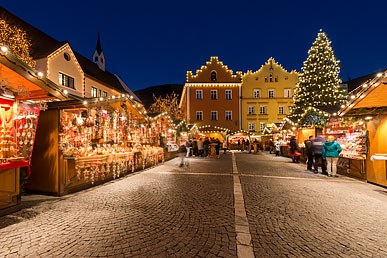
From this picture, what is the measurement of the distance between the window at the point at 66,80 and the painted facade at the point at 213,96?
15890mm

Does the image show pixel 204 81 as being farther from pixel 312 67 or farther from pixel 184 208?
pixel 184 208

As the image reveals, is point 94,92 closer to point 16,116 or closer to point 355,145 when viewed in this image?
point 16,116

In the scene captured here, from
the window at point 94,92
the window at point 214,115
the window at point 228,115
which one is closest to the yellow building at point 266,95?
the window at point 228,115

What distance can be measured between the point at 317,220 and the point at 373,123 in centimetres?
557

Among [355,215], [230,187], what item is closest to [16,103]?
[230,187]

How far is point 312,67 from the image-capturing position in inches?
904

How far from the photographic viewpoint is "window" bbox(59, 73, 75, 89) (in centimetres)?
1793

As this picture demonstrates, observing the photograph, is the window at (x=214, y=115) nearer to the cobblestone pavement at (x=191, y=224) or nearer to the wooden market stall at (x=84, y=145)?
the wooden market stall at (x=84, y=145)

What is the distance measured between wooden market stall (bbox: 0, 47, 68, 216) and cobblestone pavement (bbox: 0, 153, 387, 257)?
2.07 ft

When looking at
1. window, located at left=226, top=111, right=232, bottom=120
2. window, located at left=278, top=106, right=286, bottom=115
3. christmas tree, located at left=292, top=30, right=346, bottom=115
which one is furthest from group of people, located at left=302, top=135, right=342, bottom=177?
window, located at left=278, top=106, right=286, bottom=115

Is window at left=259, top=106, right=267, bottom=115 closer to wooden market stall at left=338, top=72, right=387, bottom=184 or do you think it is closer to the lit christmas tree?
wooden market stall at left=338, top=72, right=387, bottom=184

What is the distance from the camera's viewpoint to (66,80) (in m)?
18.6

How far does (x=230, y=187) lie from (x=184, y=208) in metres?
2.32

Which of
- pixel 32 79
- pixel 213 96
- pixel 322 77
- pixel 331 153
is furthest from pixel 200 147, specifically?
pixel 322 77
